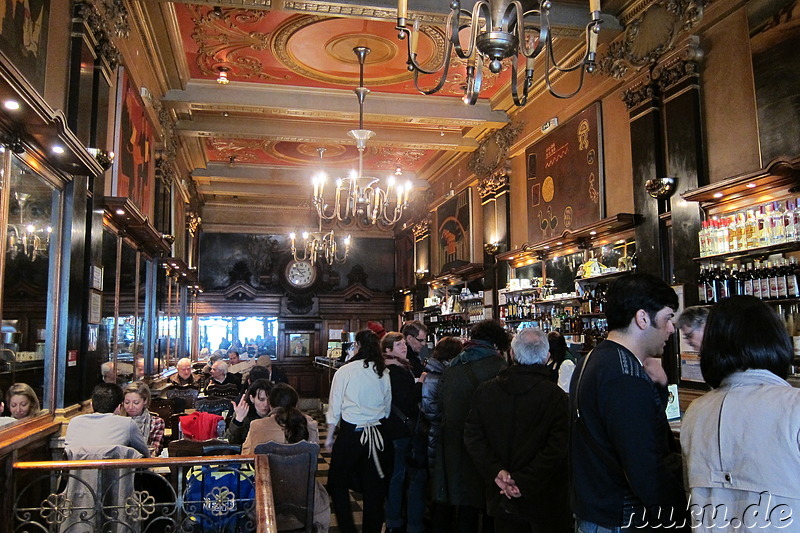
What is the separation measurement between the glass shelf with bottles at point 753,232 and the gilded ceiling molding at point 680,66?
142 centimetres

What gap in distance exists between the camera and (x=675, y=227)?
5766mm

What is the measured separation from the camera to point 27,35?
3830 mm

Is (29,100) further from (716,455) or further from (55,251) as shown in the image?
(716,455)

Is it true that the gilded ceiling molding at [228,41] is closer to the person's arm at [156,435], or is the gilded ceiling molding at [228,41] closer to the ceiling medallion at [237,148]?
the ceiling medallion at [237,148]

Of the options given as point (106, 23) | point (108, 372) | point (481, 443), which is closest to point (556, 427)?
point (481, 443)

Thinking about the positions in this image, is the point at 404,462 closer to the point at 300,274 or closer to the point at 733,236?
the point at 733,236

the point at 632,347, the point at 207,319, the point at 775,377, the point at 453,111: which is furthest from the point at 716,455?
the point at 207,319

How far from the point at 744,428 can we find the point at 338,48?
7299mm

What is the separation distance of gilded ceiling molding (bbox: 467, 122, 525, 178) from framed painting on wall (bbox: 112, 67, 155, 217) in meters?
5.20

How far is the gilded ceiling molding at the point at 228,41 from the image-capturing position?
7180mm

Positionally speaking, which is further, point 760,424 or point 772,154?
point 772,154

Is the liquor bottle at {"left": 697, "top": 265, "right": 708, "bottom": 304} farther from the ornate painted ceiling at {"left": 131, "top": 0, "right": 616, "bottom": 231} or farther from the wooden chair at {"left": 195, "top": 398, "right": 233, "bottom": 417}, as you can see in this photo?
the wooden chair at {"left": 195, "top": 398, "right": 233, "bottom": 417}

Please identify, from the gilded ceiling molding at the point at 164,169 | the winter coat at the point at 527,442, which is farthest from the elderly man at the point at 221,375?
the winter coat at the point at 527,442

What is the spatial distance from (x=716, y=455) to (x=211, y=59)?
8.11 m
